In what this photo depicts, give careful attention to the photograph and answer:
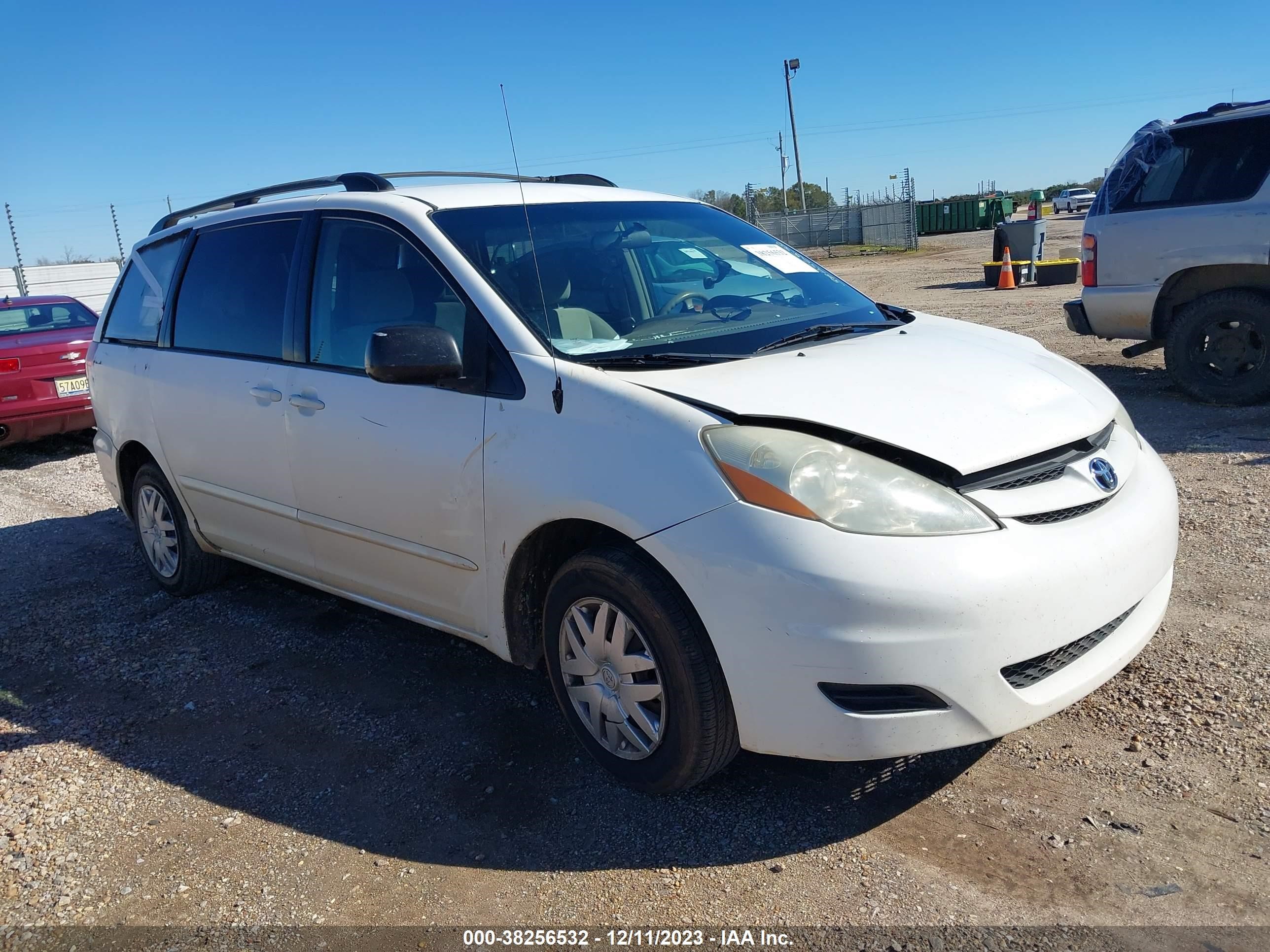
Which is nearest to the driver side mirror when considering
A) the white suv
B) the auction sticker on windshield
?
the auction sticker on windshield

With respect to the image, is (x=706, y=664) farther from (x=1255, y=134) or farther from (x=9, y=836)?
(x=1255, y=134)

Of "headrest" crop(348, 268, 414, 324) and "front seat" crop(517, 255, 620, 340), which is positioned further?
"headrest" crop(348, 268, 414, 324)

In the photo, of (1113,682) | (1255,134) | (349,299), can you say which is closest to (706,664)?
(1113,682)

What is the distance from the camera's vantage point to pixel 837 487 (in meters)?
2.60

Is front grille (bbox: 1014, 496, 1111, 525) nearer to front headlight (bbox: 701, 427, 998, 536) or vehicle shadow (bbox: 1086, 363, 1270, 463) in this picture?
front headlight (bbox: 701, 427, 998, 536)

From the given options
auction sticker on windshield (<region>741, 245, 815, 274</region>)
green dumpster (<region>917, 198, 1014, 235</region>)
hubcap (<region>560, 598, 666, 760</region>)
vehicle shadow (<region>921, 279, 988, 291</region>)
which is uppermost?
green dumpster (<region>917, 198, 1014, 235</region>)

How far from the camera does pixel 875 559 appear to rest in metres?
2.46

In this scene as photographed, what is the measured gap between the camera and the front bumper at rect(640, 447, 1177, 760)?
246 cm

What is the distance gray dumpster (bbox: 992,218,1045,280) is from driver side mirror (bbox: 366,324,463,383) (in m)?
17.7

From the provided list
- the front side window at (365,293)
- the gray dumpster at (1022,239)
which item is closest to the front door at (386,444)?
the front side window at (365,293)

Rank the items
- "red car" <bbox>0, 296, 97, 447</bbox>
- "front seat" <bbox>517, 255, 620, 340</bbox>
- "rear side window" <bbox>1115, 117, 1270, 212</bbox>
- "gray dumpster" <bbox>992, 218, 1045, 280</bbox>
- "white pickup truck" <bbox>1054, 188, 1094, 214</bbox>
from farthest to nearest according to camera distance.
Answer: "white pickup truck" <bbox>1054, 188, 1094, 214</bbox> → "gray dumpster" <bbox>992, 218, 1045, 280</bbox> → "red car" <bbox>0, 296, 97, 447</bbox> → "rear side window" <bbox>1115, 117, 1270, 212</bbox> → "front seat" <bbox>517, 255, 620, 340</bbox>

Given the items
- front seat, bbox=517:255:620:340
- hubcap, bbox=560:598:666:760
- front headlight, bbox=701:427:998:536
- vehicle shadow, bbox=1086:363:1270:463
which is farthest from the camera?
vehicle shadow, bbox=1086:363:1270:463

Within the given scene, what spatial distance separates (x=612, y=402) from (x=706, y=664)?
78 cm

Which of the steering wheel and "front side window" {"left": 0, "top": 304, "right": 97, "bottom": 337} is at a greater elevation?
"front side window" {"left": 0, "top": 304, "right": 97, "bottom": 337}
